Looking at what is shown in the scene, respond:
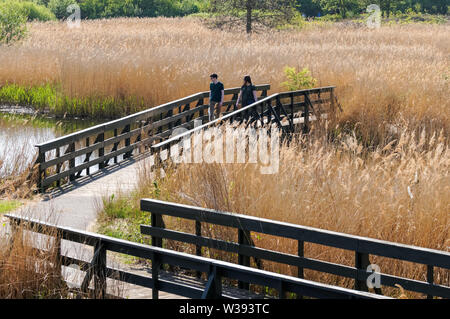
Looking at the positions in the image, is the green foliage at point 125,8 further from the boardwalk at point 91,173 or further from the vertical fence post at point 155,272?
the vertical fence post at point 155,272

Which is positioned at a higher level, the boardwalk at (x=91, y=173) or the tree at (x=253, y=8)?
the tree at (x=253, y=8)

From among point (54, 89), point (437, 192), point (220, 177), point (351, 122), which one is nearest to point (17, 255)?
point (220, 177)

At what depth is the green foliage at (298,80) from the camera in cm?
2053

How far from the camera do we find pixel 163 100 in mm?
21188

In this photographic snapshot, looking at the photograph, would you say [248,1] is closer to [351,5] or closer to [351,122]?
[351,122]

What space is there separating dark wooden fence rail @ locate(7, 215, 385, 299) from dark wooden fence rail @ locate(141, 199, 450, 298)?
72cm

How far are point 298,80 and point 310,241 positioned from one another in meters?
14.6

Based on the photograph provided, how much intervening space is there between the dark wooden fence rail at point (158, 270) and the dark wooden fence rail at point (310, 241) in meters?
0.72

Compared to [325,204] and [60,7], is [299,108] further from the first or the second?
[60,7]

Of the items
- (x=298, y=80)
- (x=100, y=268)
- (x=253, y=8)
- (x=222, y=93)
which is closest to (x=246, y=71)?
(x=298, y=80)

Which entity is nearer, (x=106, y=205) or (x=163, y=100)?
(x=106, y=205)

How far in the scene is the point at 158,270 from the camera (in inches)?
255

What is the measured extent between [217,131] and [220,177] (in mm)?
2370

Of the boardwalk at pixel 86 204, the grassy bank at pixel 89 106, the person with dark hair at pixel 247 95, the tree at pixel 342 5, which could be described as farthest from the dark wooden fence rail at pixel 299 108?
the tree at pixel 342 5
